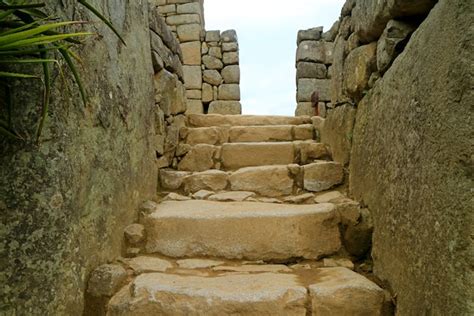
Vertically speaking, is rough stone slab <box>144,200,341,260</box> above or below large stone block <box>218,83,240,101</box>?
below

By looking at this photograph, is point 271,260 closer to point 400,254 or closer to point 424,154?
point 400,254

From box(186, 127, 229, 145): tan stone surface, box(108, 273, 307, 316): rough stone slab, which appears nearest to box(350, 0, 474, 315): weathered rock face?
box(108, 273, 307, 316): rough stone slab

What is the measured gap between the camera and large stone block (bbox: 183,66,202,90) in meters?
6.31

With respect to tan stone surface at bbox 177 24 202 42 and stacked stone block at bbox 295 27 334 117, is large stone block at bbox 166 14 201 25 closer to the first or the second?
tan stone surface at bbox 177 24 202 42

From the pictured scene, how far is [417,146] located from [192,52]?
5.54m

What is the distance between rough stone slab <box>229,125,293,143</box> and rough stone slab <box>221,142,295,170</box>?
0.35m

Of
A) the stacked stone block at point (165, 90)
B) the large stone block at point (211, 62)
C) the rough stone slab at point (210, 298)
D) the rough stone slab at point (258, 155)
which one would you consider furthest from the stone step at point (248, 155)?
the large stone block at point (211, 62)

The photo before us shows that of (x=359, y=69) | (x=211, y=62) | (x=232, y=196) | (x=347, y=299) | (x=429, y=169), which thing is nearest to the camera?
(x=429, y=169)

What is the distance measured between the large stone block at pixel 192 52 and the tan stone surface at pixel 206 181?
4.12 metres

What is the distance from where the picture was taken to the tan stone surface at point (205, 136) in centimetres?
322

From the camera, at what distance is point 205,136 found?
10.6ft

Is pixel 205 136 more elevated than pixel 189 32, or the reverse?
pixel 189 32

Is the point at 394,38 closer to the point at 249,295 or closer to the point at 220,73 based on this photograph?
the point at 249,295

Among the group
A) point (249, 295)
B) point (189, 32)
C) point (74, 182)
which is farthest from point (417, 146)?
point (189, 32)
